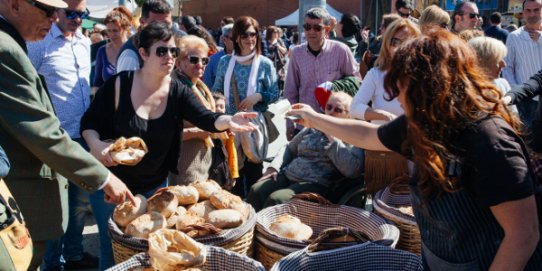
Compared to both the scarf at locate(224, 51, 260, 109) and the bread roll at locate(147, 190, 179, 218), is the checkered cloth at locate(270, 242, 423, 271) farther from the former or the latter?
the scarf at locate(224, 51, 260, 109)

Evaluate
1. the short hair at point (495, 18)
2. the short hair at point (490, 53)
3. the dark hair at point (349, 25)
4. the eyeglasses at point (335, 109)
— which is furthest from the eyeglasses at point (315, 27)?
the short hair at point (495, 18)

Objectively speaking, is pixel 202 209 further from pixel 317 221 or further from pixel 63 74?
pixel 63 74

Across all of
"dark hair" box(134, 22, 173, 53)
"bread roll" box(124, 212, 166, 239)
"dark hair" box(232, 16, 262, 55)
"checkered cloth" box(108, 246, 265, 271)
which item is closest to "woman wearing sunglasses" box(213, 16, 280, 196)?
"dark hair" box(232, 16, 262, 55)

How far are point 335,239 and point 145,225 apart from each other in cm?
96

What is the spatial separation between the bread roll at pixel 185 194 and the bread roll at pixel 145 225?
0.79 feet

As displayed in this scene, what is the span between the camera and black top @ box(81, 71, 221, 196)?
115 inches

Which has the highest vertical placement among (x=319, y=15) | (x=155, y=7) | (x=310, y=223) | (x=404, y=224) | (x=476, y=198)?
(x=155, y=7)

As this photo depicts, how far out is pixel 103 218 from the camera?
9.82 feet

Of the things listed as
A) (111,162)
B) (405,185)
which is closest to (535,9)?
(405,185)

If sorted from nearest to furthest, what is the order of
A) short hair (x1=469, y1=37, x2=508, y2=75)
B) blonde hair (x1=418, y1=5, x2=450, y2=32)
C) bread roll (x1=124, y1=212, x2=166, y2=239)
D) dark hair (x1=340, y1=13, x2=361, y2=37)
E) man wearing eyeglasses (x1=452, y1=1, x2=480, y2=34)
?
1. bread roll (x1=124, y1=212, x2=166, y2=239)
2. short hair (x1=469, y1=37, x2=508, y2=75)
3. blonde hair (x1=418, y1=5, x2=450, y2=32)
4. man wearing eyeglasses (x1=452, y1=1, x2=480, y2=34)
5. dark hair (x1=340, y1=13, x2=361, y2=37)

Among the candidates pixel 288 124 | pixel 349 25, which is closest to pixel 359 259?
pixel 288 124

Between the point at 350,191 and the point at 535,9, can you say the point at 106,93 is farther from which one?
the point at 535,9

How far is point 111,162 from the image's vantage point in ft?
8.63

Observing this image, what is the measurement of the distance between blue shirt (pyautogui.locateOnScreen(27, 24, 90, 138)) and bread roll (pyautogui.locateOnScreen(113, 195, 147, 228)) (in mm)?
1223
